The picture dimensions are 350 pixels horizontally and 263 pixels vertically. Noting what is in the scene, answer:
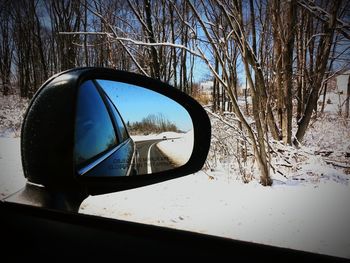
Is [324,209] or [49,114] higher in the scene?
[49,114]

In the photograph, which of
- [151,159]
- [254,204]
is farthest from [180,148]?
[254,204]

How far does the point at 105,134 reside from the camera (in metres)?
1.76

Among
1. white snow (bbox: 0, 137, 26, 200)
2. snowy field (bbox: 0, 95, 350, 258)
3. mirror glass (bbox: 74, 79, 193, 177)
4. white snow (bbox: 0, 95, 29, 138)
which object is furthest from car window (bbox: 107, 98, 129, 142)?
white snow (bbox: 0, 95, 29, 138)

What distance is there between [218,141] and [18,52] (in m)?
23.2

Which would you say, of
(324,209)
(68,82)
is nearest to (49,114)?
(68,82)

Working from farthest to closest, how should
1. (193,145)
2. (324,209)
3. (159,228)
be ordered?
(324,209), (193,145), (159,228)

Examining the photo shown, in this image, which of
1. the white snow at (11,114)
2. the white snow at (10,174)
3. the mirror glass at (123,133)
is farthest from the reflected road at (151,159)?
the white snow at (11,114)

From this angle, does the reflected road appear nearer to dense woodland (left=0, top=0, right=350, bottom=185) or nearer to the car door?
the car door

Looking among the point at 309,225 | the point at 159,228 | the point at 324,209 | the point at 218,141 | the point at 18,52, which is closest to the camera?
the point at 159,228

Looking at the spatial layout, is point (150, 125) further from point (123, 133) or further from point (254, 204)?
point (254, 204)

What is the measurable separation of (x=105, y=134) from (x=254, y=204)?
12.1 feet

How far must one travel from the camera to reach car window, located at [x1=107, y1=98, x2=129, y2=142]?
1837mm

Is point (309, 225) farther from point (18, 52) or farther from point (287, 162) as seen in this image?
point (18, 52)

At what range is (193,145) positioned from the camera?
6.01ft
